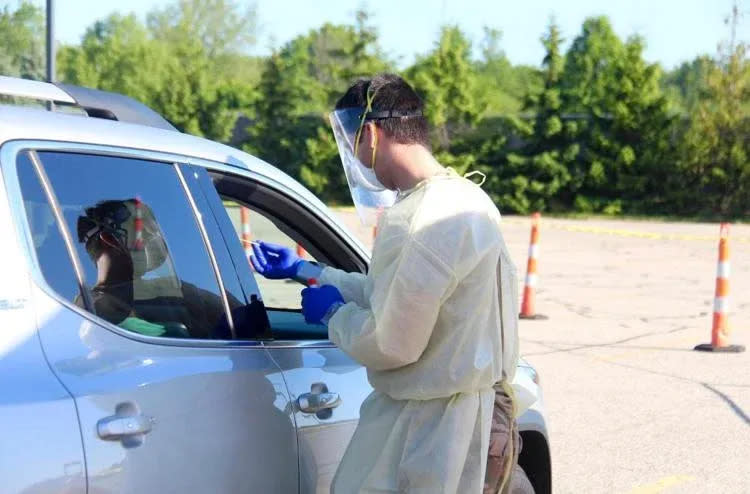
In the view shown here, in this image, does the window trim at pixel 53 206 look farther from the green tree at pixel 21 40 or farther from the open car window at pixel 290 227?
the green tree at pixel 21 40

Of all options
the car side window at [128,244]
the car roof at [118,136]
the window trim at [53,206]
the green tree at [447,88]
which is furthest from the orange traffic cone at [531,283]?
the green tree at [447,88]

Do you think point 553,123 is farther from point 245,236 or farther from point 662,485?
point 662,485

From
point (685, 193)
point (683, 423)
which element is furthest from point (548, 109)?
point (683, 423)

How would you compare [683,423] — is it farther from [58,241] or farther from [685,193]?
[685,193]

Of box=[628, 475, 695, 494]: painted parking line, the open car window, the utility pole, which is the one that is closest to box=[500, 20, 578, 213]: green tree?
the utility pole

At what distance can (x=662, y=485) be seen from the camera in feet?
19.6

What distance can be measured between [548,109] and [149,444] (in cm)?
3492

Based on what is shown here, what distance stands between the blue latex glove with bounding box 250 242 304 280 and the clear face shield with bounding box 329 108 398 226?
27cm

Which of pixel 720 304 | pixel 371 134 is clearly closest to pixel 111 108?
pixel 371 134

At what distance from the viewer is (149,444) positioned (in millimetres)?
2338

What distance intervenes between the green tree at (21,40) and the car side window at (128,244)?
9004 mm

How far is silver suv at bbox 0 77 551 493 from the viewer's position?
2.16m

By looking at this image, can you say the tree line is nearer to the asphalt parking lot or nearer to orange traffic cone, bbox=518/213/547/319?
the asphalt parking lot

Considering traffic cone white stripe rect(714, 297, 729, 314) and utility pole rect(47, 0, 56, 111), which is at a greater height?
utility pole rect(47, 0, 56, 111)
